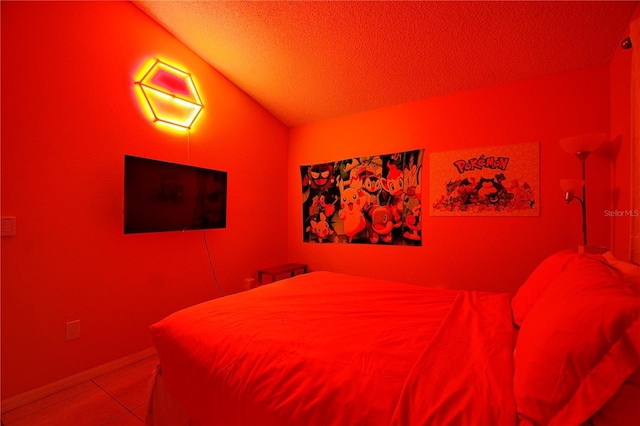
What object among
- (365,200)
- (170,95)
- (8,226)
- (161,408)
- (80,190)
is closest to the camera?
(161,408)

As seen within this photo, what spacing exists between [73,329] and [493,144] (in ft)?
12.3

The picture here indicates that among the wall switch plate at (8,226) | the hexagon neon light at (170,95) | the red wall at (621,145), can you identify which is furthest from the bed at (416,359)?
the hexagon neon light at (170,95)

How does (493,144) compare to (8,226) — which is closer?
(8,226)

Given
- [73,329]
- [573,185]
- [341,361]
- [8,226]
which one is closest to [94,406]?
[73,329]

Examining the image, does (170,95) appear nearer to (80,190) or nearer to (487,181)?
(80,190)

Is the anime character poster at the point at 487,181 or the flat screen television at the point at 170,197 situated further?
the anime character poster at the point at 487,181

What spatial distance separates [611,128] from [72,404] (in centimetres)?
425

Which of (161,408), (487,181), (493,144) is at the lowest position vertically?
(161,408)

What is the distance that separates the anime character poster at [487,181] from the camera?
8.15 ft

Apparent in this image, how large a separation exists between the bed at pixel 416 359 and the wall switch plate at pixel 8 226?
1.23 metres

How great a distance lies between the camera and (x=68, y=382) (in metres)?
1.98

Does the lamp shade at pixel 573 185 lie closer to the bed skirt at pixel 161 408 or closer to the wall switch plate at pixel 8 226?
the bed skirt at pixel 161 408

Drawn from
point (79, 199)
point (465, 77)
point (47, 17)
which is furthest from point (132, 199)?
point (465, 77)

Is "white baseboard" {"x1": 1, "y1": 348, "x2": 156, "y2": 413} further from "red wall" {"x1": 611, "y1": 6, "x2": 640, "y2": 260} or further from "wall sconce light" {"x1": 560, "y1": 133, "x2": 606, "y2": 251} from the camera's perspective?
"red wall" {"x1": 611, "y1": 6, "x2": 640, "y2": 260}
